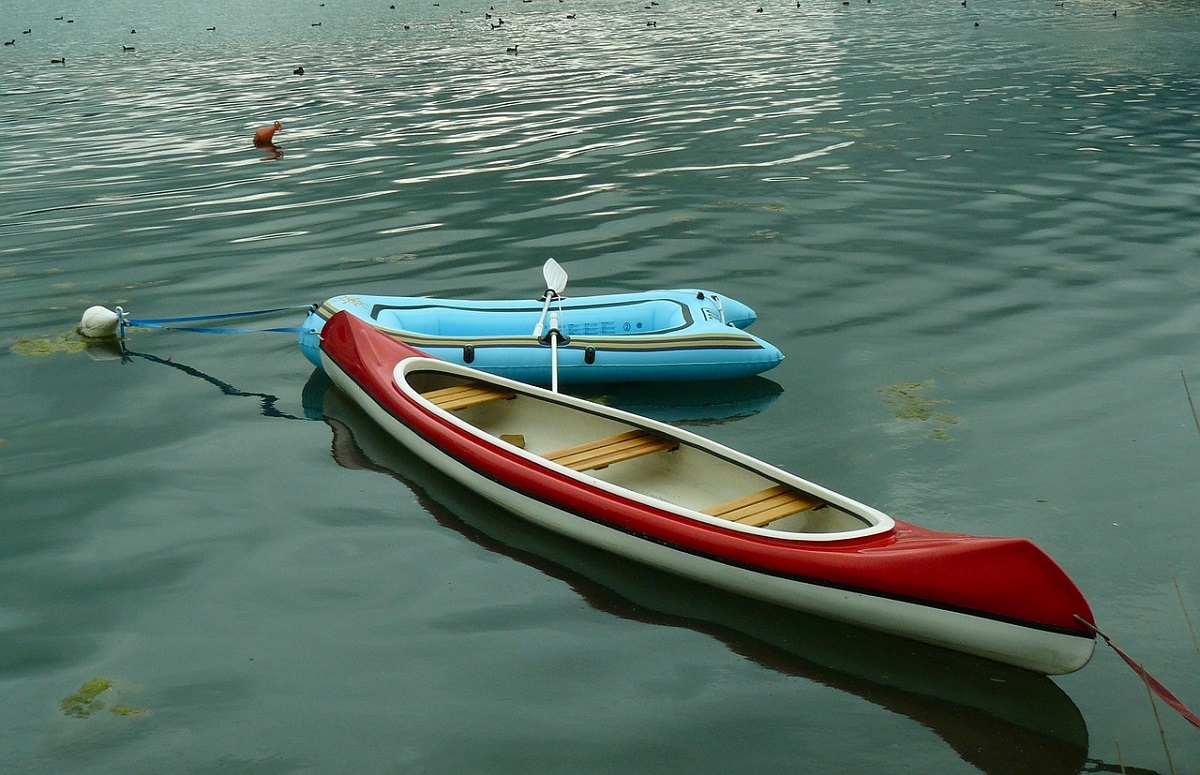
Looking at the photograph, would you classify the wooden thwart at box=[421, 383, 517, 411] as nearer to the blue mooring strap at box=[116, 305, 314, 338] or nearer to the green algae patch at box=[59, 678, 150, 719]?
the blue mooring strap at box=[116, 305, 314, 338]

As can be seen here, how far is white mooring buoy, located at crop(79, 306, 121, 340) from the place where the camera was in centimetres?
1056

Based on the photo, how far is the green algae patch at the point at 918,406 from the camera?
8.70 m

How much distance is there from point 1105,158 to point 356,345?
546 inches

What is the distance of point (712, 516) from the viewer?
6.44m

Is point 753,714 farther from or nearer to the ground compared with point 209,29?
nearer to the ground

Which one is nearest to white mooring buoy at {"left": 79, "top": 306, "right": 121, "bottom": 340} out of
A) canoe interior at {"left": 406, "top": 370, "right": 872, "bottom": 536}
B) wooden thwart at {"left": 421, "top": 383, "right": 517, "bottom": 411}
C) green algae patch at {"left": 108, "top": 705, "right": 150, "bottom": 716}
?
canoe interior at {"left": 406, "top": 370, "right": 872, "bottom": 536}

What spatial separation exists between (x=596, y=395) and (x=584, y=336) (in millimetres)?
512

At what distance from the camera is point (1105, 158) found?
59.0ft

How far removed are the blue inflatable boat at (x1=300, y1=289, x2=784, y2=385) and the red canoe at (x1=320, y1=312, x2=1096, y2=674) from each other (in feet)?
1.96

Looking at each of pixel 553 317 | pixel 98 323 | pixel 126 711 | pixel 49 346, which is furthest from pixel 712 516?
pixel 49 346

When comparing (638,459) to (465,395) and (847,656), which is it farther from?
(847,656)

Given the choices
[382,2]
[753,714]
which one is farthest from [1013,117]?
[382,2]

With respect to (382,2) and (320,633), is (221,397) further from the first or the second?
(382,2)

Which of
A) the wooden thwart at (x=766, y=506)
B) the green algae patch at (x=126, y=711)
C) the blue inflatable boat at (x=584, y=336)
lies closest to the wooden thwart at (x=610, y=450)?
→ the wooden thwart at (x=766, y=506)
